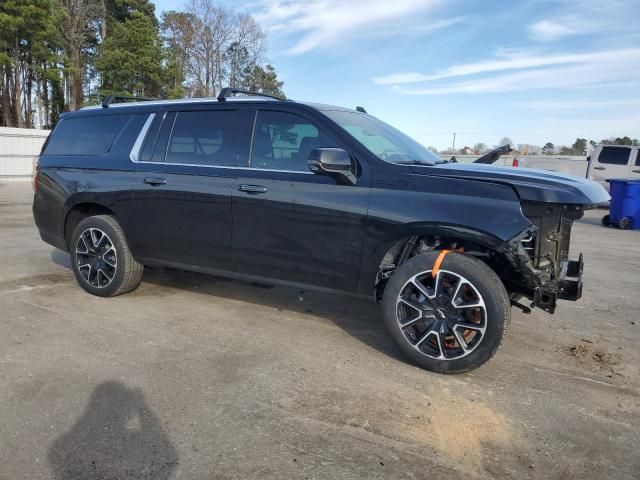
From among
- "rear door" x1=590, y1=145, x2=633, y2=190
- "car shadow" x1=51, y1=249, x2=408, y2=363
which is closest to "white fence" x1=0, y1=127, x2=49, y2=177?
"car shadow" x1=51, y1=249, x2=408, y2=363

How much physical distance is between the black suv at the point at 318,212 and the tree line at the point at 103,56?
25.5 metres

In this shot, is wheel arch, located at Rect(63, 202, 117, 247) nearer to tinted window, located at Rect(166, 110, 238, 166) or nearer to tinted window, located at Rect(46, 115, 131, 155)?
tinted window, located at Rect(46, 115, 131, 155)

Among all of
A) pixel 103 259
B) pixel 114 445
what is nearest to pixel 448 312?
pixel 114 445

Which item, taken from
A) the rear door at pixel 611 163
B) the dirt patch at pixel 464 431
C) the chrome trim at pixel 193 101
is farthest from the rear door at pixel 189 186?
the rear door at pixel 611 163

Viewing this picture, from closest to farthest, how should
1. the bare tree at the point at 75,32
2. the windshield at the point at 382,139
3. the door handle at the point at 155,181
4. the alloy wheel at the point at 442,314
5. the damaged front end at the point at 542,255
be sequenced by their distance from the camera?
the damaged front end at the point at 542,255 < the alloy wheel at the point at 442,314 < the windshield at the point at 382,139 < the door handle at the point at 155,181 < the bare tree at the point at 75,32

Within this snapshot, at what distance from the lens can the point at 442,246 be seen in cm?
362

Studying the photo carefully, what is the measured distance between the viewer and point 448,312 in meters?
3.38

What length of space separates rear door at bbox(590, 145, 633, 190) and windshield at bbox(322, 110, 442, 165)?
47.7 feet

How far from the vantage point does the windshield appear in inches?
152

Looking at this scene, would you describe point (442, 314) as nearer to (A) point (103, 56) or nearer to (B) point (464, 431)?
(B) point (464, 431)

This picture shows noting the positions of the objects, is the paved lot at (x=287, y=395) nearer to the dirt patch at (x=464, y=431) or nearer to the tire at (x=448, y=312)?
the dirt patch at (x=464, y=431)

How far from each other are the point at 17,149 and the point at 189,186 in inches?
764

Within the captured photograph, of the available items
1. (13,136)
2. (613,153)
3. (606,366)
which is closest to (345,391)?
(606,366)

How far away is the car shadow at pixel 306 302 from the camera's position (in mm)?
4150
